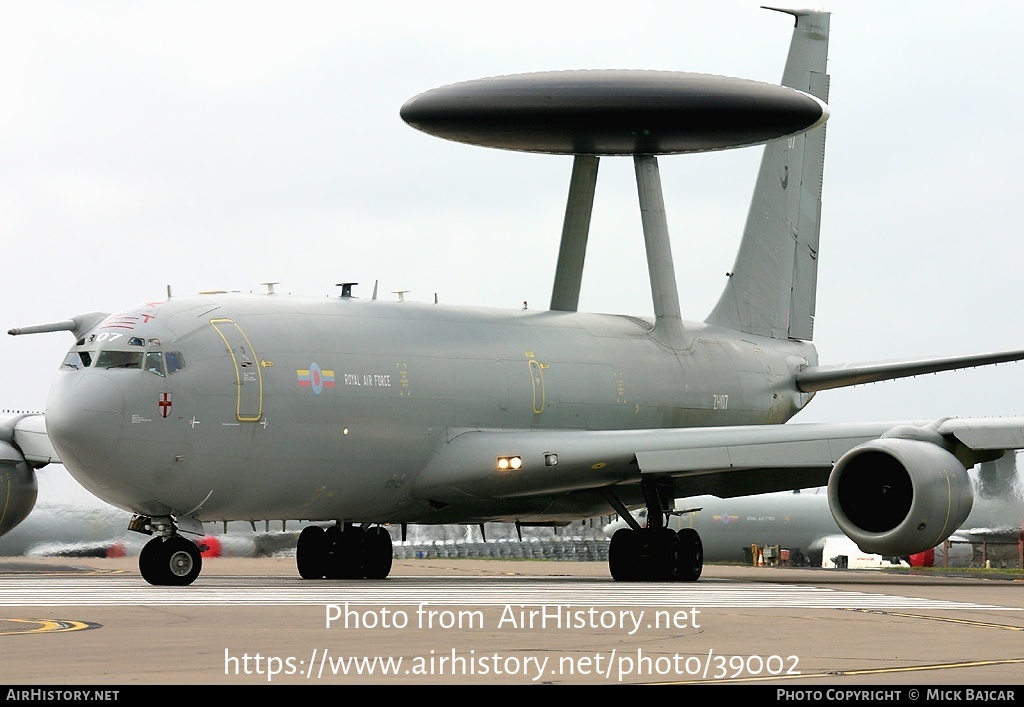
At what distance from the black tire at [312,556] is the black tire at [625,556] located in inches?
185

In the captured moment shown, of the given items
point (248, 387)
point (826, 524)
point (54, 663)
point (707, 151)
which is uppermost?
point (707, 151)

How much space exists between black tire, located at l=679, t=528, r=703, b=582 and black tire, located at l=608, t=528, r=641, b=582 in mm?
704

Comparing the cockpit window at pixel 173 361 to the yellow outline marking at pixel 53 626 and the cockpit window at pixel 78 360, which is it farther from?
the yellow outline marking at pixel 53 626

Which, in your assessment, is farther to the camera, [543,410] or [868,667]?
[543,410]

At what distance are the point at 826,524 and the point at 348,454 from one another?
32717 mm

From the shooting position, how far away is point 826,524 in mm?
54375

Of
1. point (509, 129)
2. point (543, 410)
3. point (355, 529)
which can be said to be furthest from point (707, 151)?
point (355, 529)

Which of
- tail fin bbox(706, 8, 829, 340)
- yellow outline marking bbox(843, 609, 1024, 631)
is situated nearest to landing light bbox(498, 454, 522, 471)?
yellow outline marking bbox(843, 609, 1024, 631)

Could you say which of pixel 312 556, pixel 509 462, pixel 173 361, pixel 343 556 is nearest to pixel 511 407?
pixel 509 462

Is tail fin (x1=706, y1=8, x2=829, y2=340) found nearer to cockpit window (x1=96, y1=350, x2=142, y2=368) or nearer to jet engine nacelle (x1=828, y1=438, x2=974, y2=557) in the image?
jet engine nacelle (x1=828, y1=438, x2=974, y2=557)

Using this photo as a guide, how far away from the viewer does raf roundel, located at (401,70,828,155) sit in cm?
2853

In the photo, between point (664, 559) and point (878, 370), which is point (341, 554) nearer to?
point (664, 559)
